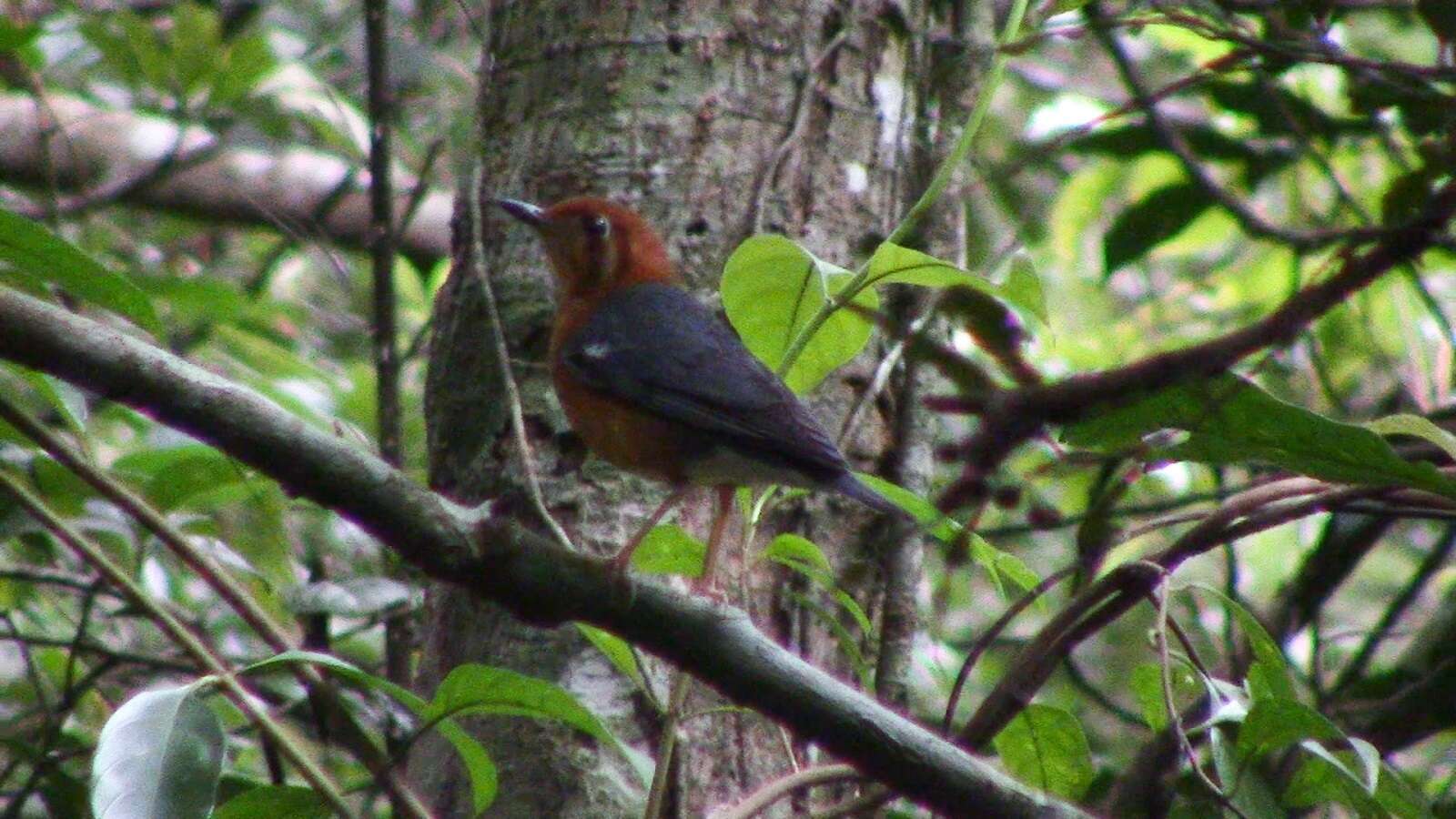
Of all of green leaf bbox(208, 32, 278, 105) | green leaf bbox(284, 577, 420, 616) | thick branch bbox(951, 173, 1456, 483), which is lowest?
green leaf bbox(284, 577, 420, 616)

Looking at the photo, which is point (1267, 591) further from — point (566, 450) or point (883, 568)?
point (566, 450)

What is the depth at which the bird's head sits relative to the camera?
3314 mm

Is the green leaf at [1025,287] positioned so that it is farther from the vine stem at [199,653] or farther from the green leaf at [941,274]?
the vine stem at [199,653]

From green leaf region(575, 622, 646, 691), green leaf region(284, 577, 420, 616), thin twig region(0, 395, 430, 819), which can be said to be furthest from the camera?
green leaf region(284, 577, 420, 616)

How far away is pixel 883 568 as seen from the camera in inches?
129

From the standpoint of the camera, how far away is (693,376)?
344cm

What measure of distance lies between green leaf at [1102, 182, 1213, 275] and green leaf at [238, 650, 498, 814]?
285cm

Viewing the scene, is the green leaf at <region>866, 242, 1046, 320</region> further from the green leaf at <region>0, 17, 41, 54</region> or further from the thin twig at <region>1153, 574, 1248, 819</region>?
the green leaf at <region>0, 17, 41, 54</region>

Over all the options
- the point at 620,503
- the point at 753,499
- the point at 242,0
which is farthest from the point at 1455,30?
the point at 242,0

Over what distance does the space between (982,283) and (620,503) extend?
3.82ft

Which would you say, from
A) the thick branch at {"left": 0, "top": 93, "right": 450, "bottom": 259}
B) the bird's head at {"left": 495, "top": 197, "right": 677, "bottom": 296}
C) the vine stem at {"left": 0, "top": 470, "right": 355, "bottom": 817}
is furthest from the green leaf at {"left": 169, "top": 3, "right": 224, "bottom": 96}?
the vine stem at {"left": 0, "top": 470, "right": 355, "bottom": 817}

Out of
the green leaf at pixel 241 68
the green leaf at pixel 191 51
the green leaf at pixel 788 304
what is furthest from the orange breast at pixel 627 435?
the green leaf at pixel 191 51

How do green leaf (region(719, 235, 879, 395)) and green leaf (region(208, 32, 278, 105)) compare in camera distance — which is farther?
green leaf (region(208, 32, 278, 105))

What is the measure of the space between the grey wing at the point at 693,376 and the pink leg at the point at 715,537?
12 centimetres
